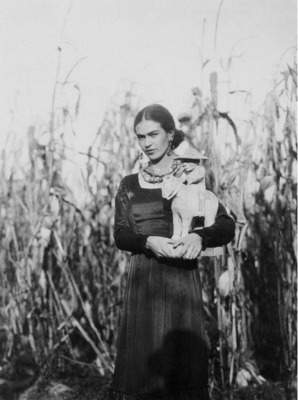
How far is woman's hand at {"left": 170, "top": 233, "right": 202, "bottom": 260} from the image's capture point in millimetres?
1465

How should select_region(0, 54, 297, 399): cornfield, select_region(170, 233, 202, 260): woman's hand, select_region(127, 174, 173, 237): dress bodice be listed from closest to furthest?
select_region(170, 233, 202, 260): woman's hand, select_region(127, 174, 173, 237): dress bodice, select_region(0, 54, 297, 399): cornfield

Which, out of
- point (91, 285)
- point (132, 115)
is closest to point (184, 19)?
point (132, 115)

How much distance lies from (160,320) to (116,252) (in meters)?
0.93

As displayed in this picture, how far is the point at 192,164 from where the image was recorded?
5.21 feet

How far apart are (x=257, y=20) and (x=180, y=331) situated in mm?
1236

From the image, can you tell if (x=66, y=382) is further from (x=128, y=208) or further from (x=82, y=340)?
(x=128, y=208)

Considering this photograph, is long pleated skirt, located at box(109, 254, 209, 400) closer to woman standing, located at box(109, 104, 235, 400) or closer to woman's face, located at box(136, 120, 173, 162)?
woman standing, located at box(109, 104, 235, 400)

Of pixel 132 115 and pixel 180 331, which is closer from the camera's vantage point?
pixel 180 331

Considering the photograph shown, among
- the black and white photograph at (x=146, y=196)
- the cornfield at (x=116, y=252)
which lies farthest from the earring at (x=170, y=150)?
the cornfield at (x=116, y=252)

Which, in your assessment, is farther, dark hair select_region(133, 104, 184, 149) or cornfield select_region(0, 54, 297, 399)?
cornfield select_region(0, 54, 297, 399)

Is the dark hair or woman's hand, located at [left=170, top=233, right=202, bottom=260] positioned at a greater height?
the dark hair

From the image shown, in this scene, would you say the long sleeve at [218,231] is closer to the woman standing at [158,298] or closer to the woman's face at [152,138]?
the woman standing at [158,298]

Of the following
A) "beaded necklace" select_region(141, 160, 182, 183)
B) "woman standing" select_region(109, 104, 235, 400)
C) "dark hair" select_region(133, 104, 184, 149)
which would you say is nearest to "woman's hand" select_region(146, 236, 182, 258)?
"woman standing" select_region(109, 104, 235, 400)

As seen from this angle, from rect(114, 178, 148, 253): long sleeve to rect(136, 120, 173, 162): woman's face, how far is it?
0.44 feet
